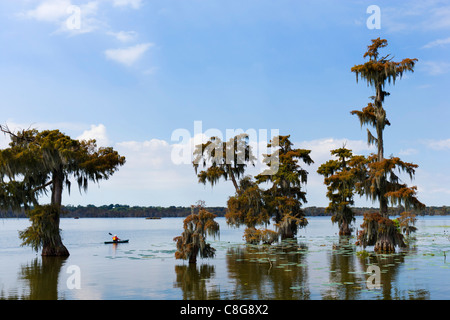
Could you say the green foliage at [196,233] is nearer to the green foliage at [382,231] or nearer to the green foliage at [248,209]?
the green foliage at [382,231]

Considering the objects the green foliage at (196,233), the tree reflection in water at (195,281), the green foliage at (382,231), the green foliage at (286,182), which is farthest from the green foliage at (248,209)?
A: the tree reflection in water at (195,281)

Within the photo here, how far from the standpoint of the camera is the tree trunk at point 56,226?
3383 cm

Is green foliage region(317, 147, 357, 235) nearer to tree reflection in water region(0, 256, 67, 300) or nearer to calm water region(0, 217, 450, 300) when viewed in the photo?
calm water region(0, 217, 450, 300)

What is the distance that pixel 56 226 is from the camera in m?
33.8

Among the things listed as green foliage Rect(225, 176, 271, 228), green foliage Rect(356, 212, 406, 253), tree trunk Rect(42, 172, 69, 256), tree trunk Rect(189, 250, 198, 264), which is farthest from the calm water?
green foliage Rect(225, 176, 271, 228)

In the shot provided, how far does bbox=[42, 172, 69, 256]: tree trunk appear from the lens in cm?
3383

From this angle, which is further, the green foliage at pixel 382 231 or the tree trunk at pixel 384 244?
the tree trunk at pixel 384 244

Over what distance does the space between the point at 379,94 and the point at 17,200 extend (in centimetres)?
2895

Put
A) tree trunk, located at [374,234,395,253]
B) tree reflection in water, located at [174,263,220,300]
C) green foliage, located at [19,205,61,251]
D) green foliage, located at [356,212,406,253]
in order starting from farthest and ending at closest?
tree trunk, located at [374,234,395,253], green foliage, located at [356,212,406,253], green foliage, located at [19,205,61,251], tree reflection in water, located at [174,263,220,300]

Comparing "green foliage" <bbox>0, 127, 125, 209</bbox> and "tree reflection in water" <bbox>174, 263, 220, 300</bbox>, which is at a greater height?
"green foliage" <bbox>0, 127, 125, 209</bbox>

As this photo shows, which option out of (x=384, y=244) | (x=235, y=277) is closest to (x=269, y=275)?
(x=235, y=277)

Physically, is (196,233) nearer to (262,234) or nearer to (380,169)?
(262,234)
